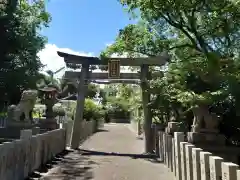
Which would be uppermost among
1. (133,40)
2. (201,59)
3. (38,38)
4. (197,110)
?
(38,38)

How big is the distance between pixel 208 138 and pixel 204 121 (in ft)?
1.68

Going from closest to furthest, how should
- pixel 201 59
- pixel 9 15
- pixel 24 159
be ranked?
pixel 24 159
pixel 201 59
pixel 9 15

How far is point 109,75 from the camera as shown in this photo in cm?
1828

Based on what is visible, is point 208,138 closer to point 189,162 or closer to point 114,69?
point 189,162

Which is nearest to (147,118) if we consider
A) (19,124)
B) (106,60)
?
(106,60)

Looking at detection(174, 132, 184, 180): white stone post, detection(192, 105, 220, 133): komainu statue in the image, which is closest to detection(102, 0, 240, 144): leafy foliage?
detection(192, 105, 220, 133): komainu statue

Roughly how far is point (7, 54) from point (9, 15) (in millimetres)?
2072

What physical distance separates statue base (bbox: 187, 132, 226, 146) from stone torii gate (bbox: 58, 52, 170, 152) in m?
7.08

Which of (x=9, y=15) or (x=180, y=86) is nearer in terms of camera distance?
(x=180, y=86)

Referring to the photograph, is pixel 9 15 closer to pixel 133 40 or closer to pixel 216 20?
pixel 133 40

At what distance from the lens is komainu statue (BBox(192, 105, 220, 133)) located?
10227 mm

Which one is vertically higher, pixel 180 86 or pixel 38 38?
pixel 38 38

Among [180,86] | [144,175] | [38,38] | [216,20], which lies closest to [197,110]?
[180,86]

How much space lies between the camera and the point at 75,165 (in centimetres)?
1242
